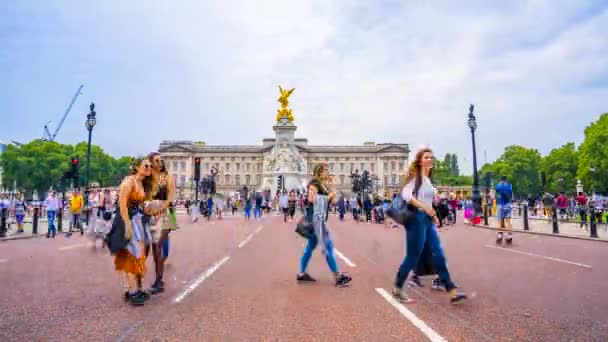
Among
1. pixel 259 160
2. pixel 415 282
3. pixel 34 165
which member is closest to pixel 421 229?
pixel 415 282

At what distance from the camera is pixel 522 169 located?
316ft

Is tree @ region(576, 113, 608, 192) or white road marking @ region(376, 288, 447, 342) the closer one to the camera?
white road marking @ region(376, 288, 447, 342)

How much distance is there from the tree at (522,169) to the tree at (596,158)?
40.7m

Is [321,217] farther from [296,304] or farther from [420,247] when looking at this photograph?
[420,247]

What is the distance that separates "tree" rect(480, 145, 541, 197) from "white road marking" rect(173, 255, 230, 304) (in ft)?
315

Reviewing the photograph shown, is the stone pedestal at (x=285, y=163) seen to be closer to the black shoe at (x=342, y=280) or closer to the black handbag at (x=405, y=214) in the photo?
the black shoe at (x=342, y=280)

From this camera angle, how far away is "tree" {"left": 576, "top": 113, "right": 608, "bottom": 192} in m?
50.5

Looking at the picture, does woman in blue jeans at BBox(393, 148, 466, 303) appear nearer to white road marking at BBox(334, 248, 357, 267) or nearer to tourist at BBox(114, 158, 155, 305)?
white road marking at BBox(334, 248, 357, 267)

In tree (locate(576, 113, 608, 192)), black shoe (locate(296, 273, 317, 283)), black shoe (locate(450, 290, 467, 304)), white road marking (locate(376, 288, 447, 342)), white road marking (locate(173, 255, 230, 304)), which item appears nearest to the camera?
white road marking (locate(376, 288, 447, 342))

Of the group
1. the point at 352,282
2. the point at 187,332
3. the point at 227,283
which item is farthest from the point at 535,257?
the point at 187,332

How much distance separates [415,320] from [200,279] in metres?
3.97

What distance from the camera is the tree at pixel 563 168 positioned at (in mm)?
74312

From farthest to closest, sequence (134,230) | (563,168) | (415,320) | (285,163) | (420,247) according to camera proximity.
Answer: (563,168) < (285,163) < (134,230) < (420,247) < (415,320)

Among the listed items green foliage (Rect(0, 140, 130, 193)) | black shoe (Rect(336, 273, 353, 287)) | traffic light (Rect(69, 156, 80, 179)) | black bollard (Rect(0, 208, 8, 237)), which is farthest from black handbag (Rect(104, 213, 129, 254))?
green foliage (Rect(0, 140, 130, 193))
